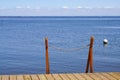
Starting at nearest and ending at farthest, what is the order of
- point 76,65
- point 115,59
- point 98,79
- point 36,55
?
point 98,79
point 76,65
point 115,59
point 36,55

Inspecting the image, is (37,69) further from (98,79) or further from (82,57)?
(98,79)

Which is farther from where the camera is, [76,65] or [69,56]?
[69,56]

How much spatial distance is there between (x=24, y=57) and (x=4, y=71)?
A: 5.85 m

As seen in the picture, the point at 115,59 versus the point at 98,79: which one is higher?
the point at 98,79

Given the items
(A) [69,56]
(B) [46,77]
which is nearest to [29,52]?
(A) [69,56]

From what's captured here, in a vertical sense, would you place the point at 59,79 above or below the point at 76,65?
above

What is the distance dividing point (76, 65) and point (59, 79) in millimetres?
11851

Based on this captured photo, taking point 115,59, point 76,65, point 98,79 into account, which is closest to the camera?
point 98,79

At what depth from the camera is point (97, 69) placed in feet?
69.2

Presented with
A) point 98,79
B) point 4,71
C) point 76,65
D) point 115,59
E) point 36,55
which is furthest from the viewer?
point 36,55

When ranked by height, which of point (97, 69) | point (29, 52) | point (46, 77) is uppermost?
point (46, 77)

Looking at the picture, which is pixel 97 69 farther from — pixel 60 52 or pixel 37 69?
pixel 60 52

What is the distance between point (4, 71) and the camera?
67.2 feet

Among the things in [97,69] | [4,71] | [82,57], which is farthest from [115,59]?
[4,71]
